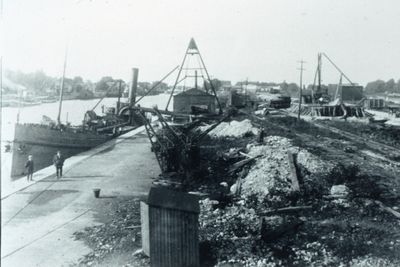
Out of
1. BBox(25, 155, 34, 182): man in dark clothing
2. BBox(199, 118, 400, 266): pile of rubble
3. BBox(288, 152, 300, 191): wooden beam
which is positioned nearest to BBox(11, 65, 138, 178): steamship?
BBox(25, 155, 34, 182): man in dark clothing

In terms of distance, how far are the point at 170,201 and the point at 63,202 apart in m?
6.35

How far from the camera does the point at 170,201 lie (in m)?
8.27

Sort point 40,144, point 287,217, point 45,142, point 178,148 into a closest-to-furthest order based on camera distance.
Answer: point 287,217
point 178,148
point 40,144
point 45,142

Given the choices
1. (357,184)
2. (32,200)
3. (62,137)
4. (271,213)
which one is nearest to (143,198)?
(32,200)

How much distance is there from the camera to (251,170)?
14477 mm

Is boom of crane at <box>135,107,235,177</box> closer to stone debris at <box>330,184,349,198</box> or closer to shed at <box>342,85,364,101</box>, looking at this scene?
stone debris at <box>330,184,349,198</box>

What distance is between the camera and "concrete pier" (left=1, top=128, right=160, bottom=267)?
30.3 feet

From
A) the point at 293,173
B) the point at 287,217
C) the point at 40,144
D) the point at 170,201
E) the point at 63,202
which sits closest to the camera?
the point at 170,201

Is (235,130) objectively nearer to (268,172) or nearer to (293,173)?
(268,172)

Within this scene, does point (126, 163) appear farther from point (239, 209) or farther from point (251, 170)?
point (239, 209)

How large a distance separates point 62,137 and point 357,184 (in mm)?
20481

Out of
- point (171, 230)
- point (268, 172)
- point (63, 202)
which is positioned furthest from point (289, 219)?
point (63, 202)

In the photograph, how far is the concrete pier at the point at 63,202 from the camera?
9242mm

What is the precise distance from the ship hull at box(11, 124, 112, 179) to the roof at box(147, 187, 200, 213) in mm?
19198
